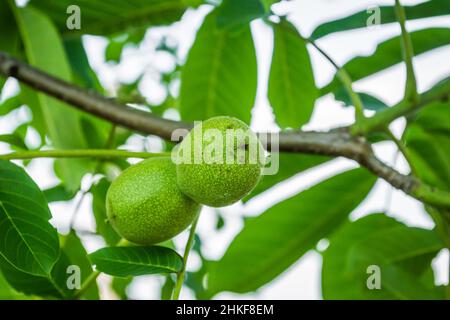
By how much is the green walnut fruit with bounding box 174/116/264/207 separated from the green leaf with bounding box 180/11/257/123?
682mm

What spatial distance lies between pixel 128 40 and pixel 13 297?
1.42 m

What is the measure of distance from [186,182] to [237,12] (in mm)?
508

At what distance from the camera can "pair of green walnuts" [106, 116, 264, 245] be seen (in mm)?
1083

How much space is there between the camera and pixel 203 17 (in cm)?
178

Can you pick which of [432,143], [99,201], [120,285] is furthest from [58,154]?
[432,143]

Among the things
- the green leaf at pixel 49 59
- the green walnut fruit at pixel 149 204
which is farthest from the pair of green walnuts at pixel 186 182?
the green leaf at pixel 49 59

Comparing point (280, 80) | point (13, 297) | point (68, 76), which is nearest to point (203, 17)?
point (280, 80)

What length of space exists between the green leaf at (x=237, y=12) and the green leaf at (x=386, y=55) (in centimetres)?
42

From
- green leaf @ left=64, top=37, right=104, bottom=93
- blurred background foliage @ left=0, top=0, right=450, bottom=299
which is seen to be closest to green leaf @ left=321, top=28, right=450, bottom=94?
blurred background foliage @ left=0, top=0, right=450, bottom=299

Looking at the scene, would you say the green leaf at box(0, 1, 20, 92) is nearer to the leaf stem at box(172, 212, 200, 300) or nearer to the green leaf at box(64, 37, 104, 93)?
the green leaf at box(64, 37, 104, 93)

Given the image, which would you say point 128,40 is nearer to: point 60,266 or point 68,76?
point 68,76

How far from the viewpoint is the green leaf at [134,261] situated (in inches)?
42.0

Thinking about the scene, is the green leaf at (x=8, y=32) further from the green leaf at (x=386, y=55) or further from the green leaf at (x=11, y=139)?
the green leaf at (x=386, y=55)
